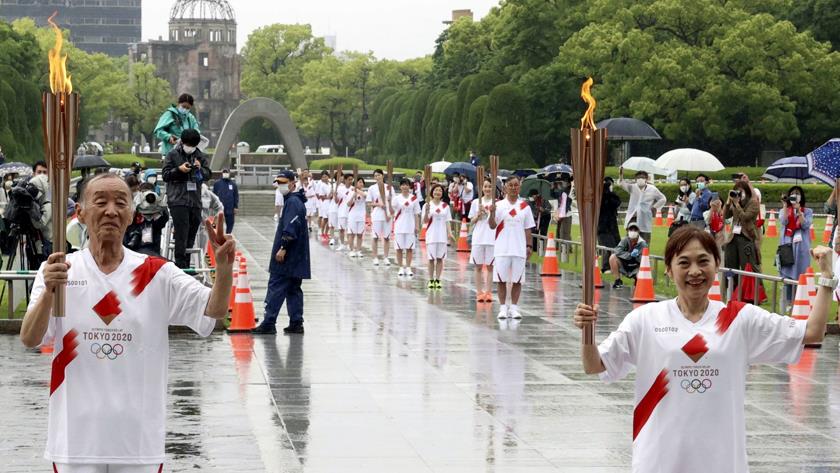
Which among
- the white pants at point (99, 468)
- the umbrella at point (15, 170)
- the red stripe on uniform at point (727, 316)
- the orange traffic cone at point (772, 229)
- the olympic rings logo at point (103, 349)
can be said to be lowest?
the orange traffic cone at point (772, 229)

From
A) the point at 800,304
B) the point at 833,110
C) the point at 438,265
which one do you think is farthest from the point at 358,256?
the point at 833,110

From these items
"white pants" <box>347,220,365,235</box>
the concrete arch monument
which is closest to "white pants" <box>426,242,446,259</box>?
"white pants" <box>347,220,365,235</box>

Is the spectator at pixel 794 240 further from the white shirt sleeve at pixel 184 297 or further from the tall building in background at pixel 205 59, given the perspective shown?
the tall building in background at pixel 205 59

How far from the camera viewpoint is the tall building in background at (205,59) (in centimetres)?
13525

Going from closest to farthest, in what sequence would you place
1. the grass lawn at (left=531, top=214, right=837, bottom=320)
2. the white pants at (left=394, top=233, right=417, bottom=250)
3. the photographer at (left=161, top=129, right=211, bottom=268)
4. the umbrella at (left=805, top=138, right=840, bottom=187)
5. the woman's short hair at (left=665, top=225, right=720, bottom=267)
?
1. the woman's short hair at (left=665, top=225, right=720, bottom=267)
2. the photographer at (left=161, top=129, right=211, bottom=268)
3. the umbrella at (left=805, top=138, right=840, bottom=187)
4. the grass lawn at (left=531, top=214, right=837, bottom=320)
5. the white pants at (left=394, top=233, right=417, bottom=250)

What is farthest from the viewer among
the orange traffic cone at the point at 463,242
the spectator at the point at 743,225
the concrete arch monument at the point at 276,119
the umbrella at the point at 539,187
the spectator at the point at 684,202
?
the concrete arch monument at the point at 276,119

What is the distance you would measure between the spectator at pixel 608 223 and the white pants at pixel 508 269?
575cm

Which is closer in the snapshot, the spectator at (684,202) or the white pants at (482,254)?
the white pants at (482,254)

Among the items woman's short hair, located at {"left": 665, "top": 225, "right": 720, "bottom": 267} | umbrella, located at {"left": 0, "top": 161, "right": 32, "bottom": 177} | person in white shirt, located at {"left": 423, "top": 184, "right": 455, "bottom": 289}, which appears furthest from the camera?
umbrella, located at {"left": 0, "top": 161, "right": 32, "bottom": 177}

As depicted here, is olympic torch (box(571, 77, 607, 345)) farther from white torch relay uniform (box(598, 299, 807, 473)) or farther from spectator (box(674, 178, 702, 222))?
spectator (box(674, 178, 702, 222))

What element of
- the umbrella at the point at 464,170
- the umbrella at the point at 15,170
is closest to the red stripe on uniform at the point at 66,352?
the umbrella at the point at 15,170

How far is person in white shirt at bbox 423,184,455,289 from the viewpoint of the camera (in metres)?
20.7

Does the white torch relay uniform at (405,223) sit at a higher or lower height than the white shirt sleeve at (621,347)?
lower

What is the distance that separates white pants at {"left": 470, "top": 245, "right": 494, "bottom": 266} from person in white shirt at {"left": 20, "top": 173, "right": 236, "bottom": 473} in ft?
42.5
